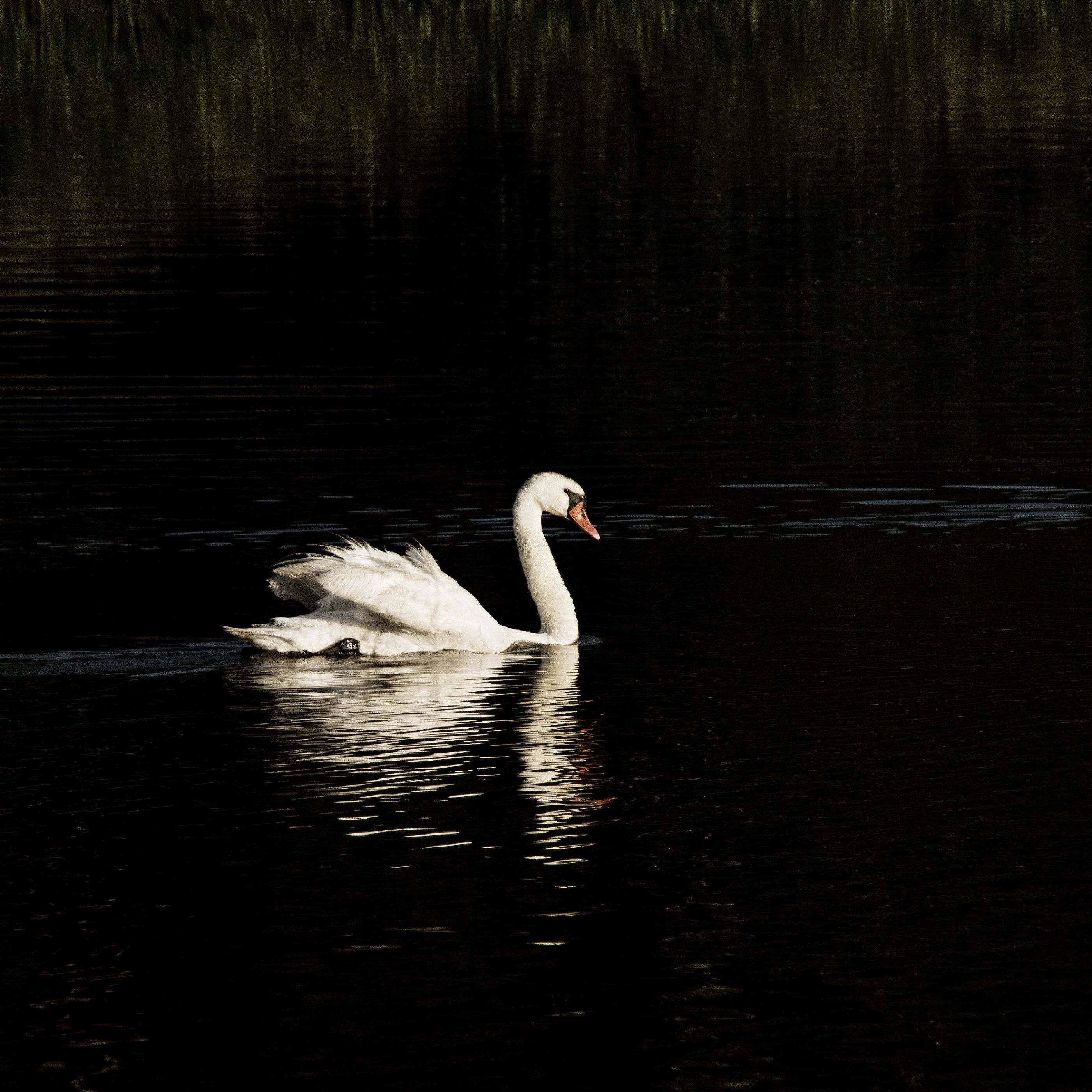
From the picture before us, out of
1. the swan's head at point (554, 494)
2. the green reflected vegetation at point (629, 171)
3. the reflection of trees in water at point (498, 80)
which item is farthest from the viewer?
the reflection of trees in water at point (498, 80)

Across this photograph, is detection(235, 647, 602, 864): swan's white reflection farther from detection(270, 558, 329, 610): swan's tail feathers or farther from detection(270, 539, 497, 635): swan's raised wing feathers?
detection(270, 558, 329, 610): swan's tail feathers

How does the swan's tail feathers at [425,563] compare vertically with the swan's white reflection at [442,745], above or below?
above

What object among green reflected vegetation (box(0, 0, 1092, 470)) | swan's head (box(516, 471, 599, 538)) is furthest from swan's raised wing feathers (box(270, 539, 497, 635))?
green reflected vegetation (box(0, 0, 1092, 470))

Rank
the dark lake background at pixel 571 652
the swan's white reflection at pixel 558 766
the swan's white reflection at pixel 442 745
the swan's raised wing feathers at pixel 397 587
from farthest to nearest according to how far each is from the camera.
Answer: the swan's raised wing feathers at pixel 397 587 < the swan's white reflection at pixel 442 745 < the swan's white reflection at pixel 558 766 < the dark lake background at pixel 571 652

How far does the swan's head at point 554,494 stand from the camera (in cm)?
1439

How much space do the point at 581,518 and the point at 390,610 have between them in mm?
1955

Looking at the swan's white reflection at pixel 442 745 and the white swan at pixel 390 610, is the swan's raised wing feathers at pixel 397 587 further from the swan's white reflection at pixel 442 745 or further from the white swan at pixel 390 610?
the swan's white reflection at pixel 442 745

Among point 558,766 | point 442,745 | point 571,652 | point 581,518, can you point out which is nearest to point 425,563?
point 571,652

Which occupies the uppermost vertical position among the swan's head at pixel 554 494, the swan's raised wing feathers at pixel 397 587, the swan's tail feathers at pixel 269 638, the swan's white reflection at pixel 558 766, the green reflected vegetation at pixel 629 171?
the green reflected vegetation at pixel 629 171

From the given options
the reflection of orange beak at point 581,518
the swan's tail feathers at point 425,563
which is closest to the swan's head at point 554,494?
the reflection of orange beak at point 581,518

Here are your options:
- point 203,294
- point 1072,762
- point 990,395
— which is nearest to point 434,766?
point 1072,762

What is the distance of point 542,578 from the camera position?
13859 mm

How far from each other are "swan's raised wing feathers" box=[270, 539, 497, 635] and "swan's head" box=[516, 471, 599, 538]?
1.18 m

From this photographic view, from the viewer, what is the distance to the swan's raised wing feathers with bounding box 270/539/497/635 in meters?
13.1
